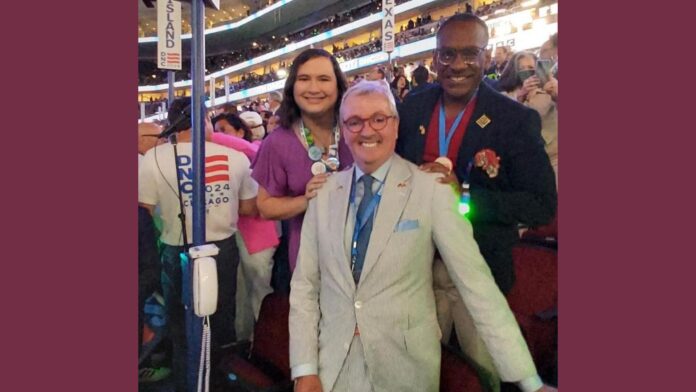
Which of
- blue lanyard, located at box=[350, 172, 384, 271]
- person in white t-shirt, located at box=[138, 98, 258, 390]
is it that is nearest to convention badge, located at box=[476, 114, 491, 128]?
blue lanyard, located at box=[350, 172, 384, 271]

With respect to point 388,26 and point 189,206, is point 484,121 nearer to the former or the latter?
point 388,26

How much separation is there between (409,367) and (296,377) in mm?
338

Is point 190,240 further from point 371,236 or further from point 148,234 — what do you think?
point 371,236

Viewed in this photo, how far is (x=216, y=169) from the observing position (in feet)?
6.10

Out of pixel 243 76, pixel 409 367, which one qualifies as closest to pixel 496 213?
pixel 409 367

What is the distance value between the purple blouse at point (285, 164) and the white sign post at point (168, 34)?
1.52 ft

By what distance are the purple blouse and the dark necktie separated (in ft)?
0.65

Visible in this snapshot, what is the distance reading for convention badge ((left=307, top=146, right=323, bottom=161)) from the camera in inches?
68.1

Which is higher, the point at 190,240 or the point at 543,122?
the point at 543,122

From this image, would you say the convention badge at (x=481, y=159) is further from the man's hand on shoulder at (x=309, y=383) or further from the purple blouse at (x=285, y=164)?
the man's hand on shoulder at (x=309, y=383)

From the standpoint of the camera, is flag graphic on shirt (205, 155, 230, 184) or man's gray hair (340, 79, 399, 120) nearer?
man's gray hair (340, 79, 399, 120)

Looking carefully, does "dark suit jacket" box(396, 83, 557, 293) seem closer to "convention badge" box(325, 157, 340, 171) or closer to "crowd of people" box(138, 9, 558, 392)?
"crowd of people" box(138, 9, 558, 392)

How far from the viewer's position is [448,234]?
57.4 inches

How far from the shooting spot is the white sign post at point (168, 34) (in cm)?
182
